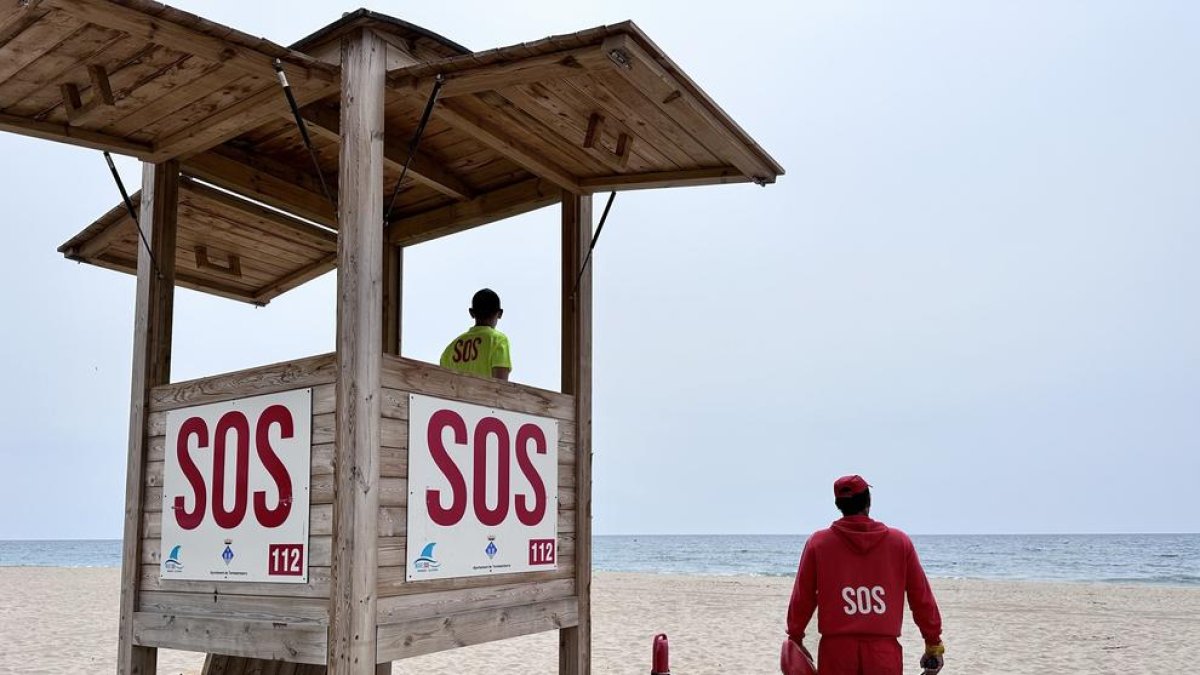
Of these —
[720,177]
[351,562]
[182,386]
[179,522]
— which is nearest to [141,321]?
[182,386]

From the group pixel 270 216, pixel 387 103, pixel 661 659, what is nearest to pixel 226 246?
pixel 270 216

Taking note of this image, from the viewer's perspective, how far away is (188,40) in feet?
13.5

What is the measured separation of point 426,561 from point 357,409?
32.6 inches

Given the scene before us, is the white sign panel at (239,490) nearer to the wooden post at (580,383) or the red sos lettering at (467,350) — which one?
the red sos lettering at (467,350)

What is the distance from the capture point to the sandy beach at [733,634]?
39.8 ft

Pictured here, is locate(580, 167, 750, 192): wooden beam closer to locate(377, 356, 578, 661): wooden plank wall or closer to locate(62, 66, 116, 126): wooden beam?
locate(377, 356, 578, 661): wooden plank wall

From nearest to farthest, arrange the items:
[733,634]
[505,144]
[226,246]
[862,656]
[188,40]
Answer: [188,40] < [862,656] < [505,144] < [226,246] < [733,634]

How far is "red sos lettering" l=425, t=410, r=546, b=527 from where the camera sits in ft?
15.6

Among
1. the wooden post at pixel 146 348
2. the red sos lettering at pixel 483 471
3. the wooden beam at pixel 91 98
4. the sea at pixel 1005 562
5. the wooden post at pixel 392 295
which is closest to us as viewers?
the wooden beam at pixel 91 98

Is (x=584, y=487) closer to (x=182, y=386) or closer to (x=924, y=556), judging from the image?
(x=182, y=386)

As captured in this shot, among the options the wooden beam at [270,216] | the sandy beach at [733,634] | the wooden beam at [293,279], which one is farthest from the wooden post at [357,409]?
the sandy beach at [733,634]

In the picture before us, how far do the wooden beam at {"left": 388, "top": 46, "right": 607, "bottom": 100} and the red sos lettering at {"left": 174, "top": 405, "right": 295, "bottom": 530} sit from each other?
5.05 feet

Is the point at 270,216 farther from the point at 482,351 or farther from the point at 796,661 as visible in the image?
the point at 796,661

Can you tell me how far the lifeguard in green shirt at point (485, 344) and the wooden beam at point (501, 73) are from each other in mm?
1464
